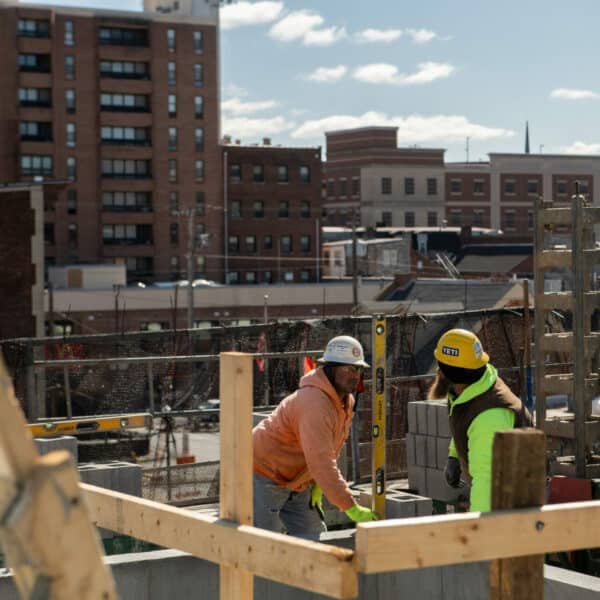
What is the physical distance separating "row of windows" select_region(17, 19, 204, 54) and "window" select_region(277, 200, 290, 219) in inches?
491

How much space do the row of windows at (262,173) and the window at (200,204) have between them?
301 cm

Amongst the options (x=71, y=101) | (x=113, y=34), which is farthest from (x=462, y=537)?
(x=113, y=34)

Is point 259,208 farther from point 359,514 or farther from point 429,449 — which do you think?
point 359,514

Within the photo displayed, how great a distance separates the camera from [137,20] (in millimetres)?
83188

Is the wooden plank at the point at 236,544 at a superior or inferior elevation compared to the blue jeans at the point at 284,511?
superior

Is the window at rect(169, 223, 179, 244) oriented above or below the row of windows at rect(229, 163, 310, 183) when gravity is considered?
below

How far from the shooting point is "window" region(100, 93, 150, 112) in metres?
82.5

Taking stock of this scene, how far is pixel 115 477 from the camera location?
973 cm

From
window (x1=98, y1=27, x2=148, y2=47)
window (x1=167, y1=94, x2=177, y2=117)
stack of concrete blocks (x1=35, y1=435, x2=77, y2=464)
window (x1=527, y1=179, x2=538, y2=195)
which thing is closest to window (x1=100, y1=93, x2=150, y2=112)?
window (x1=167, y1=94, x2=177, y2=117)

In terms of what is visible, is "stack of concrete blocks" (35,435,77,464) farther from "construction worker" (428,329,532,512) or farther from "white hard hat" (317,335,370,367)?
"construction worker" (428,329,532,512)

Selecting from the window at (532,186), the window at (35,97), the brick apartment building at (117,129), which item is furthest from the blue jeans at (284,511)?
the window at (532,186)

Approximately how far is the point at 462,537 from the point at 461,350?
2.26m

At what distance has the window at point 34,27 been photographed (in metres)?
79.4

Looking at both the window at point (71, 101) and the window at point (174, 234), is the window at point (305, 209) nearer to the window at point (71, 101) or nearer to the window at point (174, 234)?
the window at point (174, 234)
